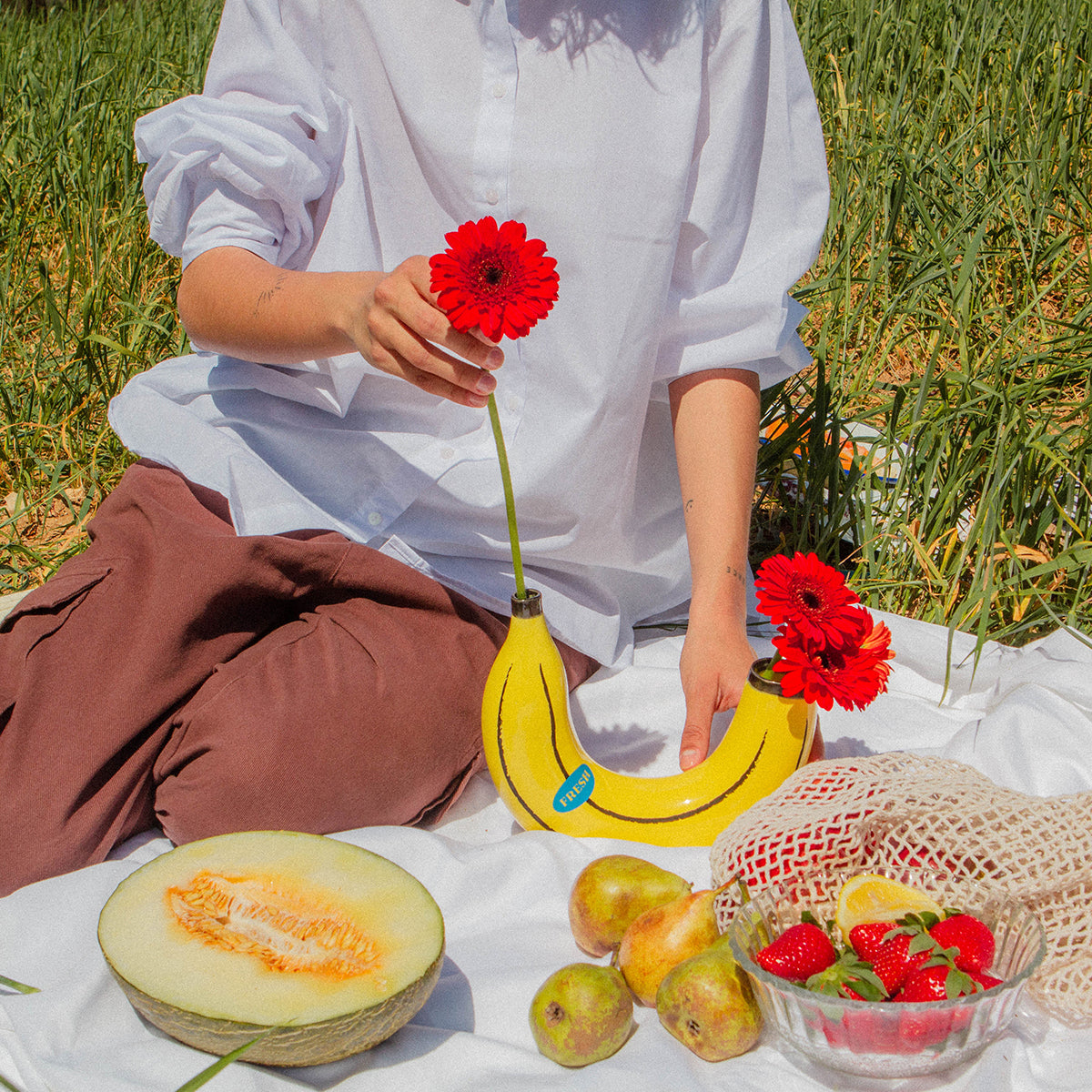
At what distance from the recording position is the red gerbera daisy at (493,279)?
0.94m

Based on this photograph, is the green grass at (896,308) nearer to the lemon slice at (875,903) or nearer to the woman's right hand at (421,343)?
the lemon slice at (875,903)

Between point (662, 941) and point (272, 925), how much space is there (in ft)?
1.22

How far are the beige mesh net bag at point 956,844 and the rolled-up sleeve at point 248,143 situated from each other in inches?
37.4

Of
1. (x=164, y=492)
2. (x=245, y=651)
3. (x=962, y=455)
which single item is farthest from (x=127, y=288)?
(x=962, y=455)

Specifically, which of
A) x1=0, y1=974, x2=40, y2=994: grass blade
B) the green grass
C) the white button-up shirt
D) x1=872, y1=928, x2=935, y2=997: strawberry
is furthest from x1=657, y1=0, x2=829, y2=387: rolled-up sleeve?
x1=0, y1=974, x2=40, y2=994: grass blade

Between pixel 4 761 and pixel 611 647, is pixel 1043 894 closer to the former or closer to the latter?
pixel 611 647

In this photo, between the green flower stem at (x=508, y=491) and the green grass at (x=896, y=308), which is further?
the green grass at (x=896, y=308)

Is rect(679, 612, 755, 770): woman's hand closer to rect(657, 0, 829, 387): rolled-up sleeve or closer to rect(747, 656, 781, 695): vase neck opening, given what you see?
rect(747, 656, 781, 695): vase neck opening

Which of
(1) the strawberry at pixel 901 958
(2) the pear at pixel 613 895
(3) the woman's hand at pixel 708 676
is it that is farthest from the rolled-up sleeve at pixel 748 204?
(1) the strawberry at pixel 901 958

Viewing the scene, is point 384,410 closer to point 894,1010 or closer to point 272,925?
point 272,925

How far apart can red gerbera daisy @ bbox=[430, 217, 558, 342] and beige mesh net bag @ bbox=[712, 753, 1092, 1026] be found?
1.85 ft

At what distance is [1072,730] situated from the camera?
142cm

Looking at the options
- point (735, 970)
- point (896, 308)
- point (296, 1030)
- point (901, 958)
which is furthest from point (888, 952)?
point (896, 308)

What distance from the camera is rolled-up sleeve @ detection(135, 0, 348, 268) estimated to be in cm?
136
